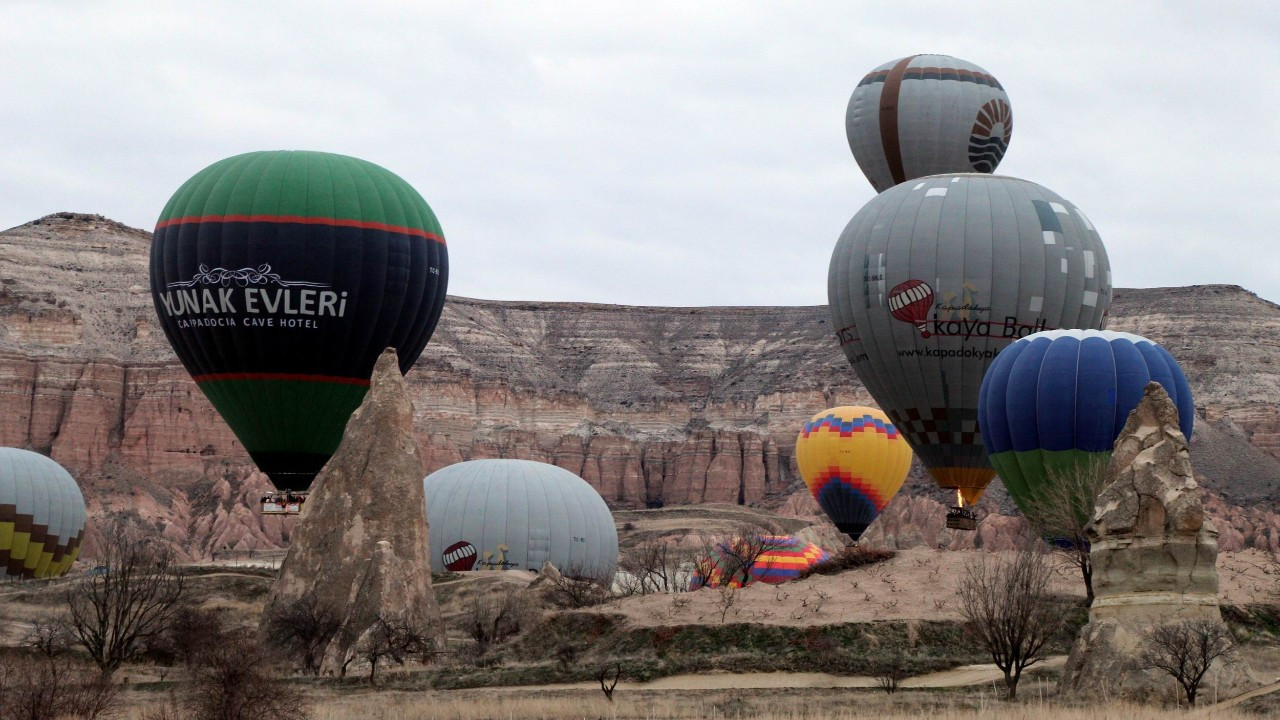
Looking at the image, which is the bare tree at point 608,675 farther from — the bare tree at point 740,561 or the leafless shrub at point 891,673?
the bare tree at point 740,561

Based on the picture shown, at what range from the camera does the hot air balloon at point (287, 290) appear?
151 ft

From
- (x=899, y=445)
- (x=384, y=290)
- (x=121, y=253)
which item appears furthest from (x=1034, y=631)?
(x=121, y=253)

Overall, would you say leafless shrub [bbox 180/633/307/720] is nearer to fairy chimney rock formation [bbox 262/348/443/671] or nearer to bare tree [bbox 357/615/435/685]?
bare tree [bbox 357/615/435/685]

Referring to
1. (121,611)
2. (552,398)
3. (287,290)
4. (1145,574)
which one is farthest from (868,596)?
(552,398)

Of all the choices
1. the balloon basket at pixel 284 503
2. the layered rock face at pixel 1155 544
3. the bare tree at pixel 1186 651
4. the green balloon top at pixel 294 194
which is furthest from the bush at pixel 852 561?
the bare tree at pixel 1186 651

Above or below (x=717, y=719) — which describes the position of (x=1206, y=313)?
above

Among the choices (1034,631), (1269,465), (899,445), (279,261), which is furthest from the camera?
(1269,465)

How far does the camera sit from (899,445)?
75.3 meters

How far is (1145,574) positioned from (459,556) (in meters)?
37.6

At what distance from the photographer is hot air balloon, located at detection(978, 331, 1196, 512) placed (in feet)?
130

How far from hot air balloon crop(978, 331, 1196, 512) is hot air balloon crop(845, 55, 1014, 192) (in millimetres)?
20359

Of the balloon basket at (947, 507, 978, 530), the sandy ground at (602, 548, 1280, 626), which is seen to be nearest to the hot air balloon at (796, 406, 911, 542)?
the balloon basket at (947, 507, 978, 530)

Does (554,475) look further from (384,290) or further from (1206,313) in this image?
(1206,313)

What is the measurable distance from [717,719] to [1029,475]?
59.8 feet
